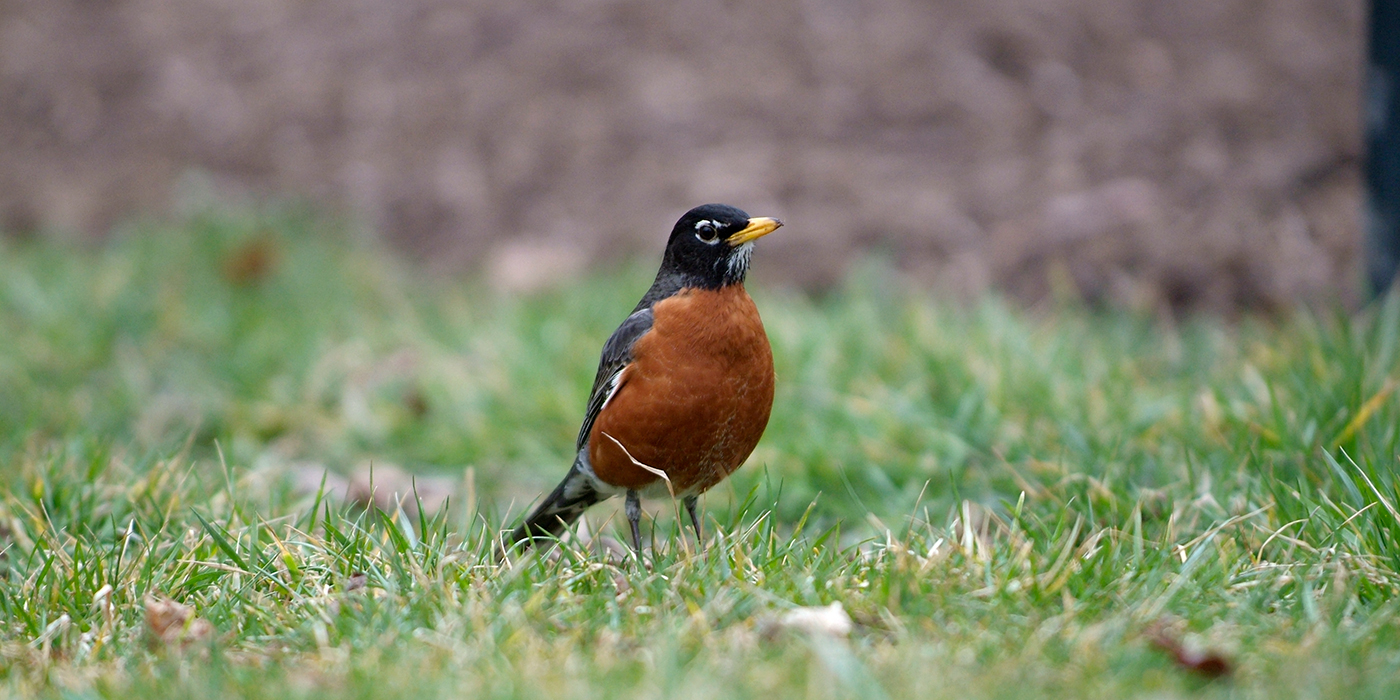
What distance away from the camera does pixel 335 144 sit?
9188mm

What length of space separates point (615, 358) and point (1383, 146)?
3.58m

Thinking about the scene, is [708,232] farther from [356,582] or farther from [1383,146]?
[1383,146]

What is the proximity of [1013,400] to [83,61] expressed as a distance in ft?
30.3

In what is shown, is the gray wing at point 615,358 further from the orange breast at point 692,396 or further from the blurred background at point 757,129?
the blurred background at point 757,129

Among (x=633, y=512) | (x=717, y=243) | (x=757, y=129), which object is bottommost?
(x=633, y=512)

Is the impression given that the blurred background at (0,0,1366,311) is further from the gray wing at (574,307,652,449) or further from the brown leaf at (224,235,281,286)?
the gray wing at (574,307,652,449)

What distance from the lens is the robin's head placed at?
3410mm

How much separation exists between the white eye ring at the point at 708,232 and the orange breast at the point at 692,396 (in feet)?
0.53

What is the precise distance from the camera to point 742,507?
10.4 feet

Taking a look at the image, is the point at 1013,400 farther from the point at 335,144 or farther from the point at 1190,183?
the point at 335,144

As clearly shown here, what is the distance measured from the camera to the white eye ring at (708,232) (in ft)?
11.3

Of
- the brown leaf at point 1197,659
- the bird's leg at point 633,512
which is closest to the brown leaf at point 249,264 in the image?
the bird's leg at point 633,512

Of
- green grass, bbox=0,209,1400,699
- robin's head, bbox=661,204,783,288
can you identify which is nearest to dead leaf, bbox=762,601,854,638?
green grass, bbox=0,209,1400,699

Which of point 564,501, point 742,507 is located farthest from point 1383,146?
point 564,501
